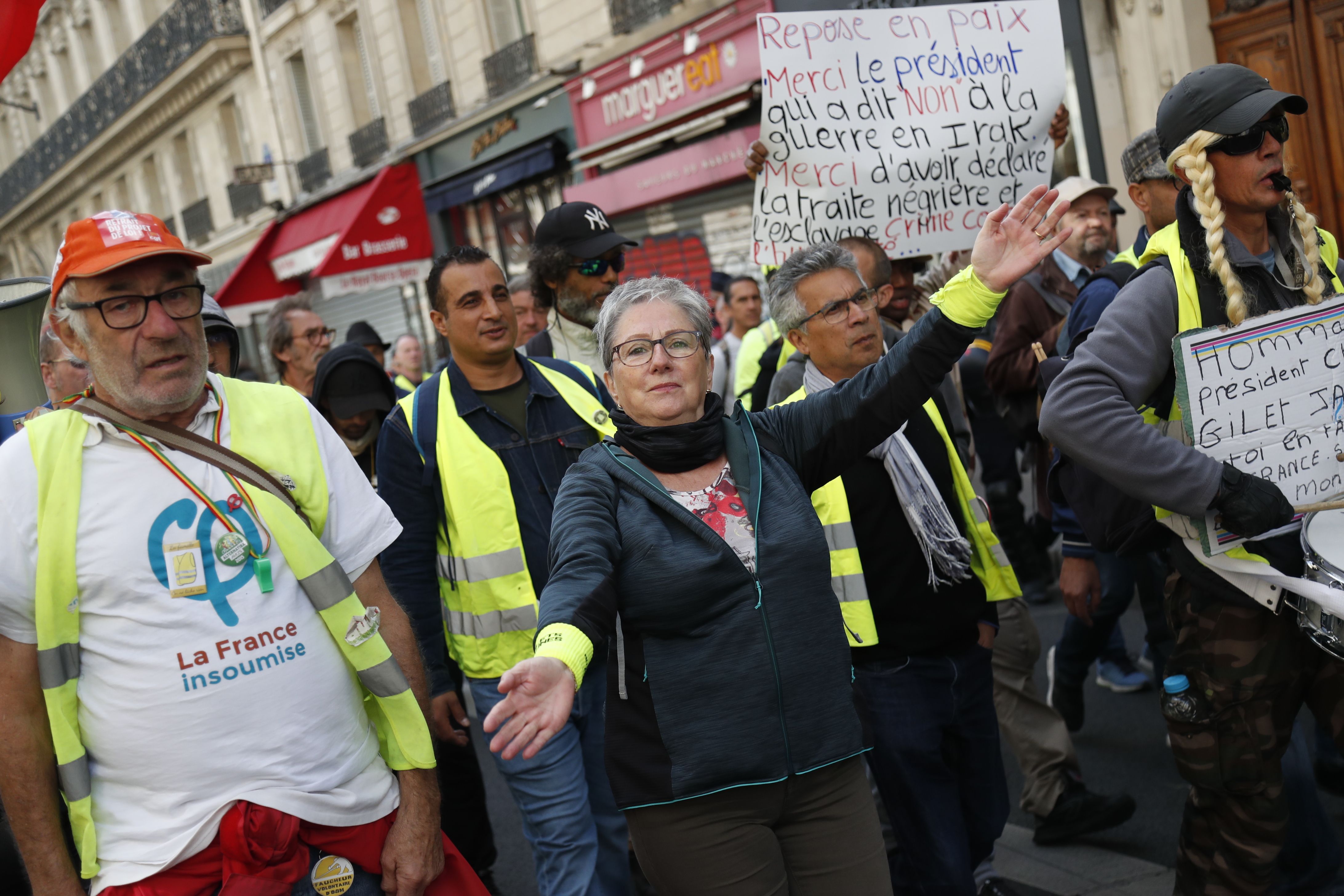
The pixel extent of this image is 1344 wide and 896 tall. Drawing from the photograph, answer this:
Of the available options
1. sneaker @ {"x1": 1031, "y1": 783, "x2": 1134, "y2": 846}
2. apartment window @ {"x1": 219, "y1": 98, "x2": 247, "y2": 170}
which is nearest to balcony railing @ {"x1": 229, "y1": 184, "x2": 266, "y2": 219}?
apartment window @ {"x1": 219, "y1": 98, "x2": 247, "y2": 170}

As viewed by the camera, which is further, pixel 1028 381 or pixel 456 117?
pixel 456 117

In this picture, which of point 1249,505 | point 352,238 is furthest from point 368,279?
point 1249,505

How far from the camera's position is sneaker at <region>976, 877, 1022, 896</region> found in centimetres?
339

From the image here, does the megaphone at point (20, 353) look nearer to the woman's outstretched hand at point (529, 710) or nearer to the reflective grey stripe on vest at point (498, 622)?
the reflective grey stripe on vest at point (498, 622)

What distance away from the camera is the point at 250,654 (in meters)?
2.22

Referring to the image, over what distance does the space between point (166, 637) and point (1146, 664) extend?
4.41 metres

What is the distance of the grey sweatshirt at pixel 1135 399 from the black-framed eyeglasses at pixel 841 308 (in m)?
0.72

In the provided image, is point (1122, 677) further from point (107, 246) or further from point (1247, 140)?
point (107, 246)

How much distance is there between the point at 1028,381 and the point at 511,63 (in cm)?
1249

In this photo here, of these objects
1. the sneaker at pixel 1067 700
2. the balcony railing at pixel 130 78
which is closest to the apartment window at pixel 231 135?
the balcony railing at pixel 130 78

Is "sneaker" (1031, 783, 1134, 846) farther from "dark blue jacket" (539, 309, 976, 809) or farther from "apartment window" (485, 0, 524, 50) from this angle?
"apartment window" (485, 0, 524, 50)

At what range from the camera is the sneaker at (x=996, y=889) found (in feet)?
11.1

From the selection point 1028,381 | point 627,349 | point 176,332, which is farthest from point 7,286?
point 1028,381

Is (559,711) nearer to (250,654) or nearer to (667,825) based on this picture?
(667,825)
